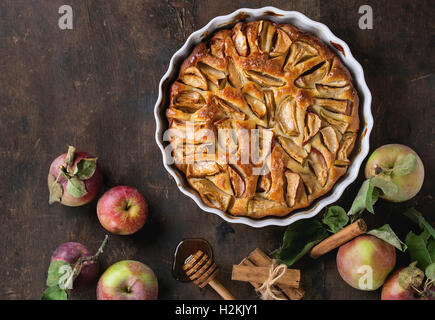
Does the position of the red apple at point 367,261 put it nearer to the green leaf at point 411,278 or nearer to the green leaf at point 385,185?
the green leaf at point 411,278

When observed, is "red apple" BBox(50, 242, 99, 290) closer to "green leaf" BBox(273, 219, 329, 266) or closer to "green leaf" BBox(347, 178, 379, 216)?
"green leaf" BBox(273, 219, 329, 266)

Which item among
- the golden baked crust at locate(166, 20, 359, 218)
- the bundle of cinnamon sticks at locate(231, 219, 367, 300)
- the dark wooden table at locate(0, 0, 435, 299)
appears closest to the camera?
the golden baked crust at locate(166, 20, 359, 218)

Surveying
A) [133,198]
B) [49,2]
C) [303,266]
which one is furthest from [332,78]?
[49,2]

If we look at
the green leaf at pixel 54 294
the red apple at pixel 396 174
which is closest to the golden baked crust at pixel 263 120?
the red apple at pixel 396 174

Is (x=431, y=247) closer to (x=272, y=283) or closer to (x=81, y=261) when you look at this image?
(x=272, y=283)

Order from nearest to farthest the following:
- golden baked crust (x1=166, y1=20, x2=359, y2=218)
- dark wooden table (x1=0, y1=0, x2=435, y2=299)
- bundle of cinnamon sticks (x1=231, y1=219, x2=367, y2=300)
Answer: golden baked crust (x1=166, y1=20, x2=359, y2=218) → bundle of cinnamon sticks (x1=231, y1=219, x2=367, y2=300) → dark wooden table (x1=0, y1=0, x2=435, y2=299)

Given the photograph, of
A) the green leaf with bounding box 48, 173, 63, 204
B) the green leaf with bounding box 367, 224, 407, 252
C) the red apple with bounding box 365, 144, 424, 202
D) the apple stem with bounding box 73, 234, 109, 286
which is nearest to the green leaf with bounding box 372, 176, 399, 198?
the red apple with bounding box 365, 144, 424, 202
